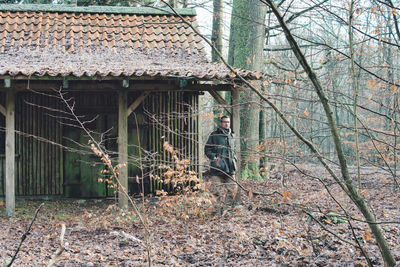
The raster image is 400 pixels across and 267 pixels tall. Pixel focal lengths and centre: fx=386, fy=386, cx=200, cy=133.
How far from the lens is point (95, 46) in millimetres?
9711

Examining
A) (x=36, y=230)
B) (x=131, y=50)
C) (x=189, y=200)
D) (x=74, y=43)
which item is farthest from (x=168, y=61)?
(x=36, y=230)

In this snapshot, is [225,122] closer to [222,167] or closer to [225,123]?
[225,123]

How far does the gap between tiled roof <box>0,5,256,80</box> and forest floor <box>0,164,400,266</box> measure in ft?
9.01

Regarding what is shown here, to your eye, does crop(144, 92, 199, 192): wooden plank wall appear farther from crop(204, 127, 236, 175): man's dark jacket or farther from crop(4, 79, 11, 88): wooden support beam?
crop(4, 79, 11, 88): wooden support beam

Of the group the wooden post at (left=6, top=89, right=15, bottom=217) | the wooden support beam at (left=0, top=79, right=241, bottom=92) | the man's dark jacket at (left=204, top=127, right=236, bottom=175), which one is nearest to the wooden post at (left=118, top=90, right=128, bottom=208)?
the wooden support beam at (left=0, top=79, right=241, bottom=92)

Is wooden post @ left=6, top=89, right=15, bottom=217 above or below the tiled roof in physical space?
below

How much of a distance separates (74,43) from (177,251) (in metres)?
6.39

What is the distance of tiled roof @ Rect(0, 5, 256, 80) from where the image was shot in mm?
7477

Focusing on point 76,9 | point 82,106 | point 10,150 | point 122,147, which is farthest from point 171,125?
point 76,9

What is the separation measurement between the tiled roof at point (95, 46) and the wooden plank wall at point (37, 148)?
1308mm

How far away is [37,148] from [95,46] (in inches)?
116

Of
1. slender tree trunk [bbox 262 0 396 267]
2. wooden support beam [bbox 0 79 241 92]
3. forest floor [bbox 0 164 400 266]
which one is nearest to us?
slender tree trunk [bbox 262 0 396 267]

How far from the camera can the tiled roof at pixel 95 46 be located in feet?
24.5

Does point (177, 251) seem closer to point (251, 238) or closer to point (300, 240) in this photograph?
point (251, 238)
